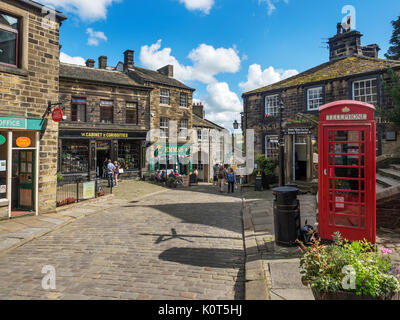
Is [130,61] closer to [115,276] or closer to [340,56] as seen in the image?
[340,56]

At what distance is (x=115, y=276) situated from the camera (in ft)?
15.9

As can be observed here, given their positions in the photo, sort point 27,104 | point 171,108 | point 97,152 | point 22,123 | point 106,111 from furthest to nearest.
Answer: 1. point 171,108
2. point 97,152
3. point 106,111
4. point 27,104
5. point 22,123

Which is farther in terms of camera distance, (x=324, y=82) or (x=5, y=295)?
(x=324, y=82)

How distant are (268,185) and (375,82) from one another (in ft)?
27.4

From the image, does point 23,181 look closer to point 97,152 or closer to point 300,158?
point 97,152

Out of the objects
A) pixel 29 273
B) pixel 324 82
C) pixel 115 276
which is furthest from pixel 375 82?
pixel 29 273

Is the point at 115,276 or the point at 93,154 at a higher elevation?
the point at 93,154

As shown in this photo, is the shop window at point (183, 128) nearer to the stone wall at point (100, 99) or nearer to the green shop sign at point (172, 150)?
the green shop sign at point (172, 150)

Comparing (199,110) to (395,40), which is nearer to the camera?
(395,40)

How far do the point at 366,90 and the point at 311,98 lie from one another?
3039 mm

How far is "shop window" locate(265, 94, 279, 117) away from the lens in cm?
1906

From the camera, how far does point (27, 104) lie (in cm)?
955

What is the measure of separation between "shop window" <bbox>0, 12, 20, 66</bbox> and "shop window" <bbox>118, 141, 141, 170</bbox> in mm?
14973

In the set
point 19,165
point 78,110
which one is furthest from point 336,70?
point 78,110
